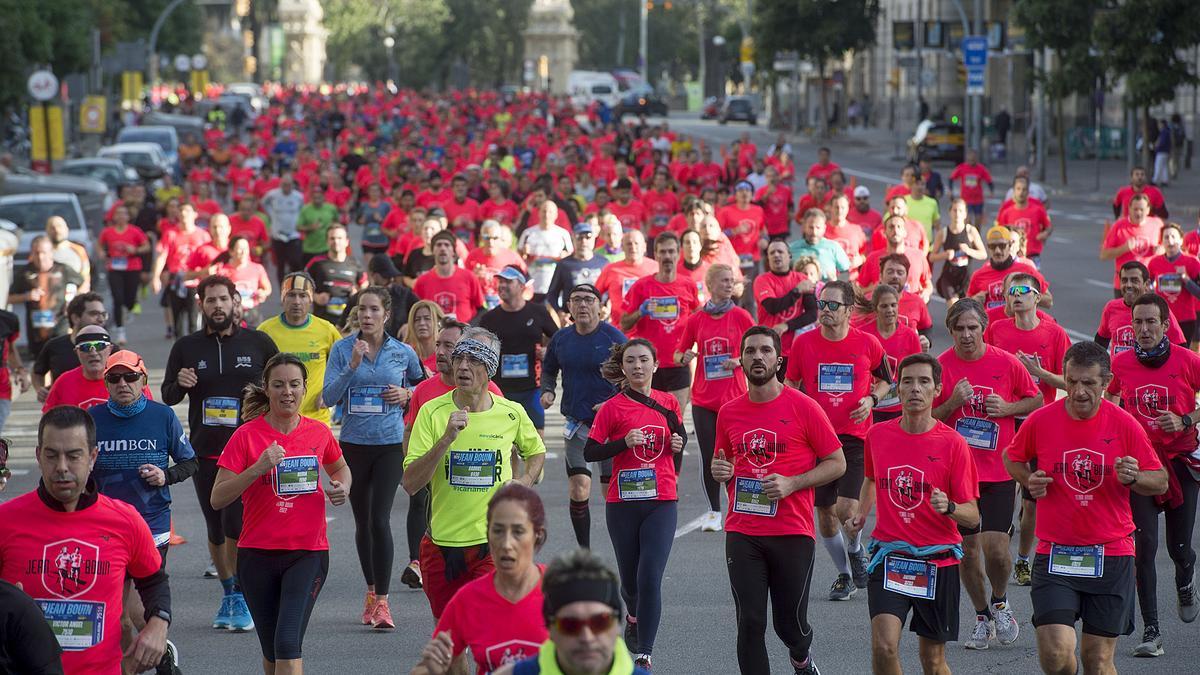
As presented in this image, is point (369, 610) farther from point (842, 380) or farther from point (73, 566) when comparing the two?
point (73, 566)

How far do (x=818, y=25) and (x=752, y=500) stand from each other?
60.9 metres

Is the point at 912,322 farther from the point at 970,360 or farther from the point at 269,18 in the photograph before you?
the point at 269,18

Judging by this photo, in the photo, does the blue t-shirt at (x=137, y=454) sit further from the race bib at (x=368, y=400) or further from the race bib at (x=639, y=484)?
the race bib at (x=639, y=484)

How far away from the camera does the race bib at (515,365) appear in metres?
12.0

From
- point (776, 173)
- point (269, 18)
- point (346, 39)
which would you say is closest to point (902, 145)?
point (776, 173)

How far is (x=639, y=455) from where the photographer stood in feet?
29.1

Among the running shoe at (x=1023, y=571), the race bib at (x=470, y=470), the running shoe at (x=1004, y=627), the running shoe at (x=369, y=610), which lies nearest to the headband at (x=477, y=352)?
the race bib at (x=470, y=470)

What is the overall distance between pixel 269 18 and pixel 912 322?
133 metres

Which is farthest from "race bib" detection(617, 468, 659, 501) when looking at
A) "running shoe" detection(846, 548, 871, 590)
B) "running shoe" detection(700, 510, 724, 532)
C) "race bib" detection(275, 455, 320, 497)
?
"running shoe" detection(700, 510, 724, 532)

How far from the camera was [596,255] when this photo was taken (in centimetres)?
1594

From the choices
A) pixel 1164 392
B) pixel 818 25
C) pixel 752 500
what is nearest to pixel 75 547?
pixel 752 500

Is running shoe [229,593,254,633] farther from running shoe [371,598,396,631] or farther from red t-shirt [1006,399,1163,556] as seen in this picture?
red t-shirt [1006,399,1163,556]

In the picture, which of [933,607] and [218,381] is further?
[218,381]

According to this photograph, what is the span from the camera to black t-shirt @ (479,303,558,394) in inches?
471
